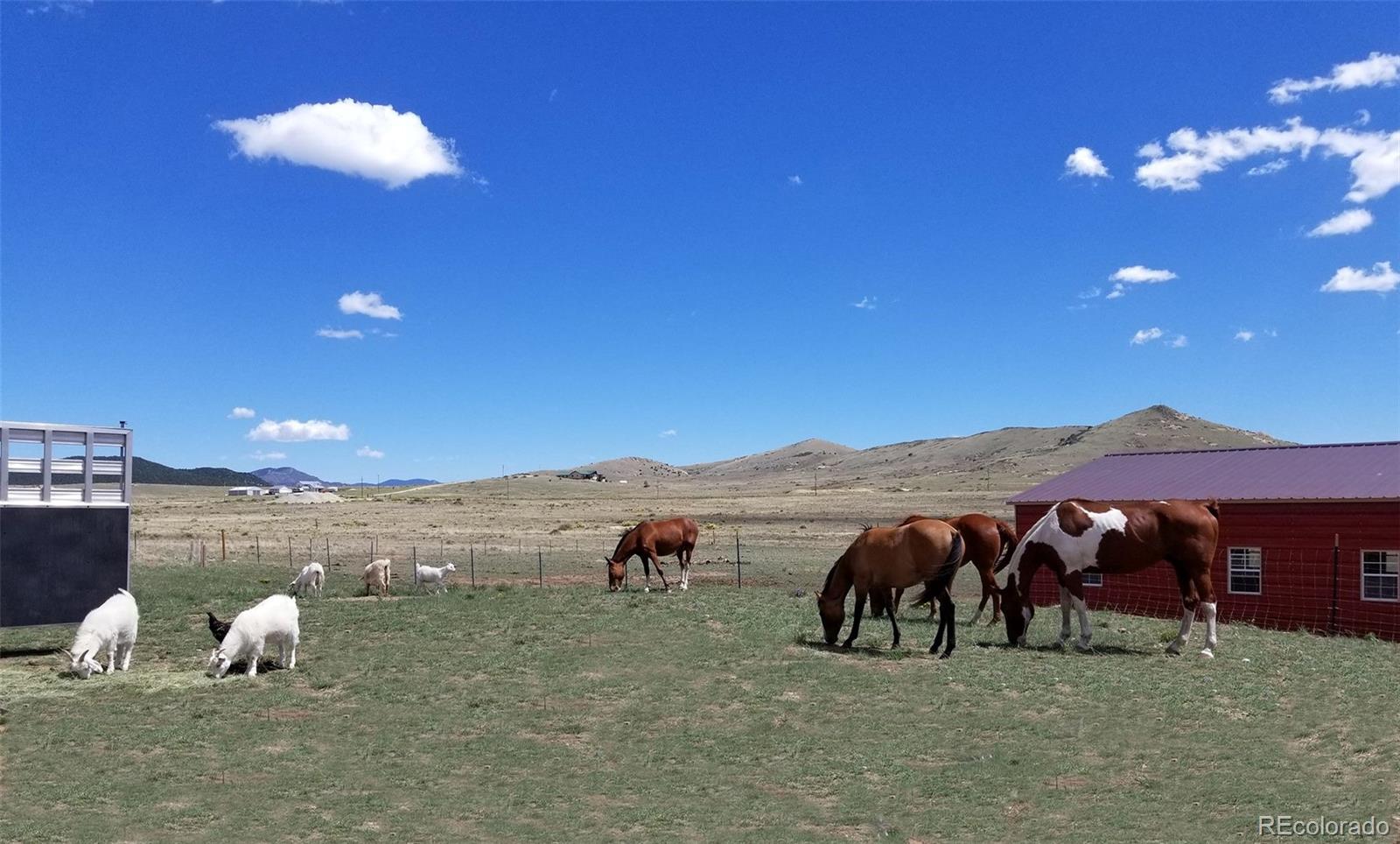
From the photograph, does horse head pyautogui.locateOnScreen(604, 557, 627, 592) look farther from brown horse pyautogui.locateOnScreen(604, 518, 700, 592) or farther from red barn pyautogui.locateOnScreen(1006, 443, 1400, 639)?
red barn pyautogui.locateOnScreen(1006, 443, 1400, 639)

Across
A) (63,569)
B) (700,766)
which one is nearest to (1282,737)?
(700,766)

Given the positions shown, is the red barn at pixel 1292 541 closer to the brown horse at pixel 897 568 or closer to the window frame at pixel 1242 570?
the window frame at pixel 1242 570

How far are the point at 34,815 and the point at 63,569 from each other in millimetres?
9794

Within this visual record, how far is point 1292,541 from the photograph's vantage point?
24.5m

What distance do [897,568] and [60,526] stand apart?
15216 millimetres

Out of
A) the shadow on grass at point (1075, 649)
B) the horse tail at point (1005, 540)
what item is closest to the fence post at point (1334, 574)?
the horse tail at point (1005, 540)

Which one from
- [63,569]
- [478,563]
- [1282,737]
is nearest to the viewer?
[1282,737]

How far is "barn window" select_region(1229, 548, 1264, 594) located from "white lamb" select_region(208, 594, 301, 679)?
2286 centimetres

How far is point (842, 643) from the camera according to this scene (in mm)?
17703

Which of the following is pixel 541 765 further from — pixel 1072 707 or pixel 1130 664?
pixel 1130 664

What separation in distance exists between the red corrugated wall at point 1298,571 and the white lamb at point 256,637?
21698mm

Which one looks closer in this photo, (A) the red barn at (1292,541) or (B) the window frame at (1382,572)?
(B) the window frame at (1382,572)

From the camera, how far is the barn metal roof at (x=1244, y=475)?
2445 cm

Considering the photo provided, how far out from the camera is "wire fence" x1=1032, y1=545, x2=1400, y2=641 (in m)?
22.9
